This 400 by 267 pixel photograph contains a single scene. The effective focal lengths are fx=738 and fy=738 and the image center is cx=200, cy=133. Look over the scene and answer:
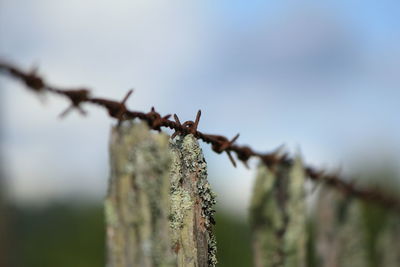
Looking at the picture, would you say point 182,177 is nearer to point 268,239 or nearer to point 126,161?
point 126,161

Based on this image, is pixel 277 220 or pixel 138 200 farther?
pixel 277 220

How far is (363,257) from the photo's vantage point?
3.64m

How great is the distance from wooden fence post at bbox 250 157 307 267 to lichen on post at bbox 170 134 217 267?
27.4 inches

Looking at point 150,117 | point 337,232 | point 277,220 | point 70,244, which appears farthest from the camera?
point 70,244

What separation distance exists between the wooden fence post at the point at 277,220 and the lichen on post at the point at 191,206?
70cm

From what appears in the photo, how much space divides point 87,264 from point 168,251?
25776 mm

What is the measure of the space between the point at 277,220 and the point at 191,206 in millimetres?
847

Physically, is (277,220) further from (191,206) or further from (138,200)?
(138,200)

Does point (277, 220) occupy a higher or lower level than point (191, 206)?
higher

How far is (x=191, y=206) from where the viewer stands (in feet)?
6.83

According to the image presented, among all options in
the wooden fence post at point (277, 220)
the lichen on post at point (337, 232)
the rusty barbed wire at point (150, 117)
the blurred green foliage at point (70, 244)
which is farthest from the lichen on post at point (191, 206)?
the blurred green foliage at point (70, 244)

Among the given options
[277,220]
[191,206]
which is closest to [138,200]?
[191,206]

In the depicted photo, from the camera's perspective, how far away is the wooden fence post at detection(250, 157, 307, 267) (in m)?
2.82

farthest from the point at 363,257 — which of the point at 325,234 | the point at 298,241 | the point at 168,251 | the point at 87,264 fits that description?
the point at 87,264
